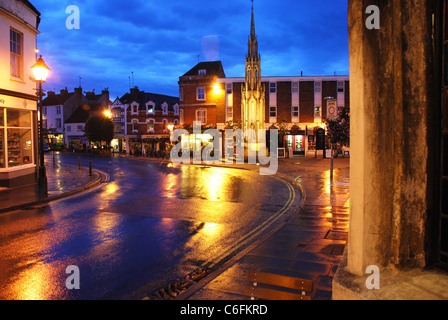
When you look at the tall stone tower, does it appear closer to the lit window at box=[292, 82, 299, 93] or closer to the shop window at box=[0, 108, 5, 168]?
the lit window at box=[292, 82, 299, 93]

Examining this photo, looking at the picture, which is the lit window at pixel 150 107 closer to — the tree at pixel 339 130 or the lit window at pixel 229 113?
the lit window at pixel 229 113

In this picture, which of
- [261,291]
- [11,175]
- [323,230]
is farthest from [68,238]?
[11,175]

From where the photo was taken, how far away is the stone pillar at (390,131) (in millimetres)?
3014

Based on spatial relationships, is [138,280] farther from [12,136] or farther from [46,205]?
[12,136]

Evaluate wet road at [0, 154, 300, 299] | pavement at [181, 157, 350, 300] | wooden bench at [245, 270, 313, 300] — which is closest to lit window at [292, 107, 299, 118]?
wet road at [0, 154, 300, 299]

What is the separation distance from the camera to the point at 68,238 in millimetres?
A: 7734

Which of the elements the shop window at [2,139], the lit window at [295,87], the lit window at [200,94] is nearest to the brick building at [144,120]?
the lit window at [200,94]

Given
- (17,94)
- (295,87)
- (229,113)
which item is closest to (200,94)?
(229,113)

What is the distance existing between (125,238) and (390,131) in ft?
20.8

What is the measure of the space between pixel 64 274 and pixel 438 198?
552 centimetres

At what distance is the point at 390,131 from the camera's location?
3070mm

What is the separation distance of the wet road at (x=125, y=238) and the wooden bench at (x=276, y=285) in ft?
3.64

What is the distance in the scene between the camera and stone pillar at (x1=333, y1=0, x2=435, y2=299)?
3014mm

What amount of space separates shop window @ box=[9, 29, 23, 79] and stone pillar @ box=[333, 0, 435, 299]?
16.8m
